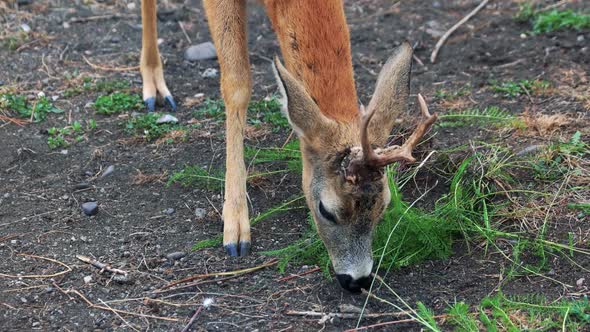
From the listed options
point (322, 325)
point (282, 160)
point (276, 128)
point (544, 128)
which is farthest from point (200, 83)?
point (322, 325)

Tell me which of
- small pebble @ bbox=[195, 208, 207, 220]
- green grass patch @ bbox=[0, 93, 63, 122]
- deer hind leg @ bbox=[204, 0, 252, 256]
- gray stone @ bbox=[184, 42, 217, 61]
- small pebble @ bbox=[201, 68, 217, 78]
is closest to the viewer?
deer hind leg @ bbox=[204, 0, 252, 256]

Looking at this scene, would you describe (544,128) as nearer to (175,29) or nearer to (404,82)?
(404,82)

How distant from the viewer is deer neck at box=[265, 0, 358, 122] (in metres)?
4.58

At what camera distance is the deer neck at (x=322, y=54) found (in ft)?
15.0

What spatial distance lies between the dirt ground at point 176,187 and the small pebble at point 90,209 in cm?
5

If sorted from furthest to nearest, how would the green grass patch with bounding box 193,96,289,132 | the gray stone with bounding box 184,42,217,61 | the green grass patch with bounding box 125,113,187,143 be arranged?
the gray stone with bounding box 184,42,217,61
the green grass patch with bounding box 193,96,289,132
the green grass patch with bounding box 125,113,187,143

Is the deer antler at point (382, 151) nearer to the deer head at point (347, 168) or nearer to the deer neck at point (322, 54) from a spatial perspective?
the deer head at point (347, 168)

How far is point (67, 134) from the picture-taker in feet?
21.1

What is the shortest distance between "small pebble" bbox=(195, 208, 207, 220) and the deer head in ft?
3.33

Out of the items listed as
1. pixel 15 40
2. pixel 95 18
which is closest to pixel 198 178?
pixel 15 40

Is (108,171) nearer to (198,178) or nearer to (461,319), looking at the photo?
(198,178)

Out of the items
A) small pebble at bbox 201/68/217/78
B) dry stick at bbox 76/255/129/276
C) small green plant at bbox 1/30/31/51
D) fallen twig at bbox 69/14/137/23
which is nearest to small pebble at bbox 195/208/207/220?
dry stick at bbox 76/255/129/276

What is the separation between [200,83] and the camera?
7387 mm

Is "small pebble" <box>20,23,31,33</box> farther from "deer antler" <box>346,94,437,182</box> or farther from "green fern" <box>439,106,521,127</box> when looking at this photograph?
"deer antler" <box>346,94,437,182</box>
